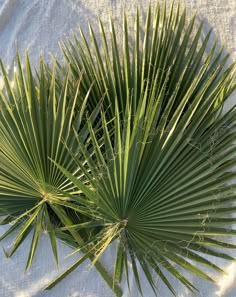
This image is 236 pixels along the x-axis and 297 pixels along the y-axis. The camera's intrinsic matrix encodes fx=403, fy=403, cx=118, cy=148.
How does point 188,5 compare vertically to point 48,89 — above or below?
above

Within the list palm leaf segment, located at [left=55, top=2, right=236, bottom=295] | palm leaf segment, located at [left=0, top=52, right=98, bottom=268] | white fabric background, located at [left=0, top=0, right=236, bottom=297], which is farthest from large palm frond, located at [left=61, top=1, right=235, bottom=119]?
white fabric background, located at [left=0, top=0, right=236, bottom=297]

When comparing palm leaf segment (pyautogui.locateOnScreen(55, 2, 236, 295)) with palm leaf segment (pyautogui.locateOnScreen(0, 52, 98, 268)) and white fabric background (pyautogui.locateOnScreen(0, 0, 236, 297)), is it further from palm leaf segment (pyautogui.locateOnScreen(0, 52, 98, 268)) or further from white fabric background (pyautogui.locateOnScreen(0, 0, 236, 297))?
white fabric background (pyautogui.locateOnScreen(0, 0, 236, 297))

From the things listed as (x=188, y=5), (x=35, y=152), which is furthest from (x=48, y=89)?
(x=188, y=5)

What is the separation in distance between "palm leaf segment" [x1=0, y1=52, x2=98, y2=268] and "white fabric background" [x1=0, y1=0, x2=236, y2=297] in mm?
276

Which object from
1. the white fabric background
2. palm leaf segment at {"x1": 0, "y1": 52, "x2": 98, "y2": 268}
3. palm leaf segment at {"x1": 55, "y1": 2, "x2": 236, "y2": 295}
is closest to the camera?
palm leaf segment at {"x1": 55, "y1": 2, "x2": 236, "y2": 295}

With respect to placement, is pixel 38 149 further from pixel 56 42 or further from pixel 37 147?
pixel 56 42

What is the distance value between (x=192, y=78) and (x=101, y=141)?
15.2 inches

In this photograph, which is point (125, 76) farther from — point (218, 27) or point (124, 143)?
point (218, 27)

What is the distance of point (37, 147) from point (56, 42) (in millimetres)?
592

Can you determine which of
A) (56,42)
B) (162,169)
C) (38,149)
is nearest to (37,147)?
(38,149)

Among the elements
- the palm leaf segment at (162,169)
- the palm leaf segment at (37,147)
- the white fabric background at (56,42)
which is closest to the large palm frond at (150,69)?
the palm leaf segment at (162,169)

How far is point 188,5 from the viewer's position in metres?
1.59

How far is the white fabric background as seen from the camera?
150cm

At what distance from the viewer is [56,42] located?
1652 millimetres
